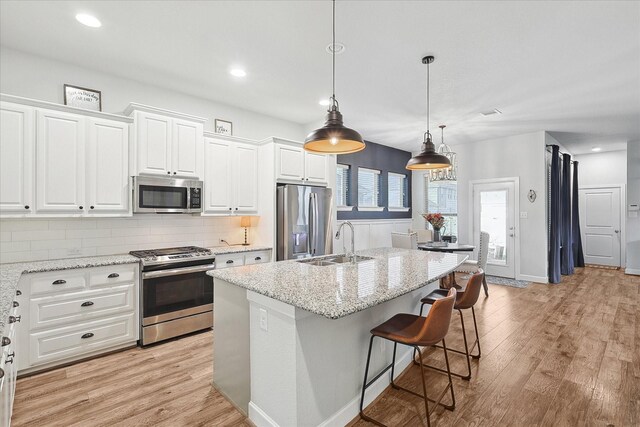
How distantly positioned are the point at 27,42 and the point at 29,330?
2533 millimetres

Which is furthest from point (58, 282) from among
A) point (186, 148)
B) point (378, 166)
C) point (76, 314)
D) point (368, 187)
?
point (378, 166)

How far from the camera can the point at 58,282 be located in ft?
9.14

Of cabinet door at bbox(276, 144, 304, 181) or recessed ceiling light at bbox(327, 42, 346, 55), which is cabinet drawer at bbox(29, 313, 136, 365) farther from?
recessed ceiling light at bbox(327, 42, 346, 55)

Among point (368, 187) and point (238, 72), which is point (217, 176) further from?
point (368, 187)

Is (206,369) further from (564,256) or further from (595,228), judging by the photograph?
(595,228)

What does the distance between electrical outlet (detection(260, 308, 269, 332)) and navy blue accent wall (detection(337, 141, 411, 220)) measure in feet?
13.4

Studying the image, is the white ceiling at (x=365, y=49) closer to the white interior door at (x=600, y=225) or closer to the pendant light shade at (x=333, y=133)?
the pendant light shade at (x=333, y=133)

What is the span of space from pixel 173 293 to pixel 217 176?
1506 millimetres

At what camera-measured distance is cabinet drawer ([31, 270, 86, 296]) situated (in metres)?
2.69

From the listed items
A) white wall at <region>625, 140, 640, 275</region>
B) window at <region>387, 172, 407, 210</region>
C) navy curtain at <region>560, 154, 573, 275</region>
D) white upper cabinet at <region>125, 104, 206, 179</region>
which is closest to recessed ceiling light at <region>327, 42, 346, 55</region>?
white upper cabinet at <region>125, 104, 206, 179</region>

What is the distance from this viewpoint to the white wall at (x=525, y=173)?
5898 millimetres

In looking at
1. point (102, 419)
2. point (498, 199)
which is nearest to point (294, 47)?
point (102, 419)

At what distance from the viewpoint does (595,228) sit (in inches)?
310

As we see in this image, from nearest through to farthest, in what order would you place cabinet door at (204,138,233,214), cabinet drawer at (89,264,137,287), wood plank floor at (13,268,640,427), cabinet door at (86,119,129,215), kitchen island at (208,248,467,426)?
1. kitchen island at (208,248,467,426)
2. wood plank floor at (13,268,640,427)
3. cabinet drawer at (89,264,137,287)
4. cabinet door at (86,119,129,215)
5. cabinet door at (204,138,233,214)
